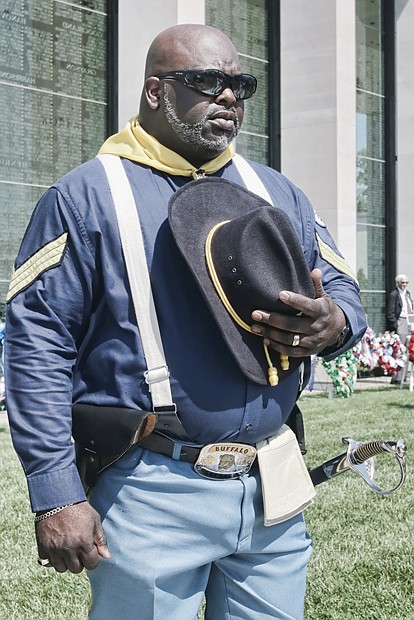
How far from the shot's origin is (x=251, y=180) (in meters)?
2.85

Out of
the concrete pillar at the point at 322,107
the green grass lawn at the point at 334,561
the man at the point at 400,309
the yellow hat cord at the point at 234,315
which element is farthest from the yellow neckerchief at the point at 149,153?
the man at the point at 400,309

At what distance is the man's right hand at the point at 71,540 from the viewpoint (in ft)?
7.70

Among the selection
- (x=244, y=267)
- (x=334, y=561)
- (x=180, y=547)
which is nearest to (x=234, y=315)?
(x=244, y=267)

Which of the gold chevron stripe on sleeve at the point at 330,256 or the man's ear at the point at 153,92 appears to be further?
the gold chevron stripe on sleeve at the point at 330,256

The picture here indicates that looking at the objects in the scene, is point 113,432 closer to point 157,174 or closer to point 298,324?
point 298,324

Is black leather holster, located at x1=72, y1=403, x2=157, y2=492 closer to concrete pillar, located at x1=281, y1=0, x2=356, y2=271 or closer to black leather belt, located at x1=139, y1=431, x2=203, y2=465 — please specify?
black leather belt, located at x1=139, y1=431, x2=203, y2=465

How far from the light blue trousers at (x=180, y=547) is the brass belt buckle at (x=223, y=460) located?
0.07 ft

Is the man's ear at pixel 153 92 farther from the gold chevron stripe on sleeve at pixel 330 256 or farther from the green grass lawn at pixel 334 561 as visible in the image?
the green grass lawn at pixel 334 561

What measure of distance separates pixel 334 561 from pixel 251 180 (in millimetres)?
2783

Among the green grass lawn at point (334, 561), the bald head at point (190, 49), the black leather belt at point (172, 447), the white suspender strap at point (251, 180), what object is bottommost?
the green grass lawn at point (334, 561)

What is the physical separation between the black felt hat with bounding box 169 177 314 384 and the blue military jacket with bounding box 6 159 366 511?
0.21 ft

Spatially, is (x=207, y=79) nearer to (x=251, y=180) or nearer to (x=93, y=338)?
(x=251, y=180)

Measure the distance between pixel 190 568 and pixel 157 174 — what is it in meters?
1.04

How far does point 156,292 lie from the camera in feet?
8.30
